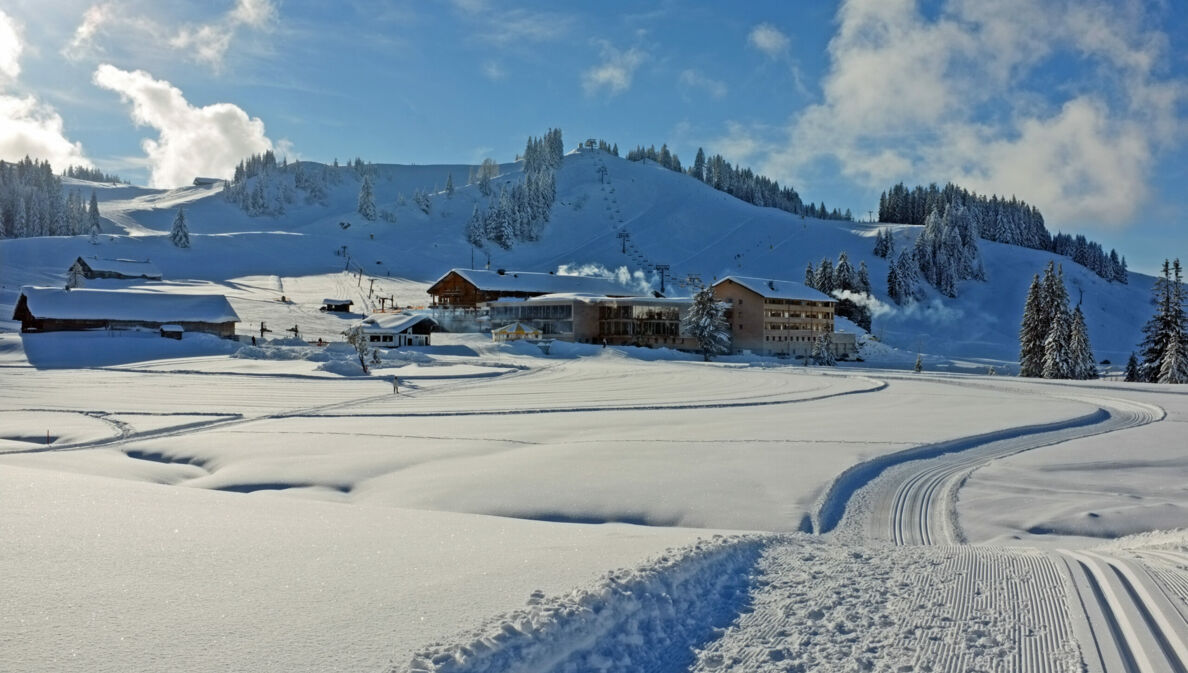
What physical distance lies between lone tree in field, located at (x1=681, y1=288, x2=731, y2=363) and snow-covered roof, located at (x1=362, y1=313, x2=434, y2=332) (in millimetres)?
27256

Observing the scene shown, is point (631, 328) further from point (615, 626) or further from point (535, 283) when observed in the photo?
point (615, 626)

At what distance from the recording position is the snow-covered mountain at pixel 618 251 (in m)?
112

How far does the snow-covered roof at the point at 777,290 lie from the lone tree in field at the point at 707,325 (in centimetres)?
753

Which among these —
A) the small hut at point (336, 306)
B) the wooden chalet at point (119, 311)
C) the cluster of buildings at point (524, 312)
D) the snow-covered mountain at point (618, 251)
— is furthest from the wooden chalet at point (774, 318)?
the wooden chalet at point (119, 311)

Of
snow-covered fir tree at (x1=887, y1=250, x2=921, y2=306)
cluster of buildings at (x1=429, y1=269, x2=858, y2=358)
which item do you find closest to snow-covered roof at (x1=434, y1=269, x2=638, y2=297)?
cluster of buildings at (x1=429, y1=269, x2=858, y2=358)

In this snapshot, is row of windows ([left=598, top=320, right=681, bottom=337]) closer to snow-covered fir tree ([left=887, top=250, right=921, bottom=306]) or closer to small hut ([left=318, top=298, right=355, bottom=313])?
small hut ([left=318, top=298, right=355, bottom=313])

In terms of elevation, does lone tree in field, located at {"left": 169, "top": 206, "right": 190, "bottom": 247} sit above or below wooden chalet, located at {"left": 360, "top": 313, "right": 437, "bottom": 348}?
above

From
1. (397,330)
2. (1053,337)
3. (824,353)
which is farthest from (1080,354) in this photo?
(397,330)

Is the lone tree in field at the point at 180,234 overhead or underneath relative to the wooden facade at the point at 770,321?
overhead

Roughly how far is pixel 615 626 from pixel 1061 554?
5.74 meters

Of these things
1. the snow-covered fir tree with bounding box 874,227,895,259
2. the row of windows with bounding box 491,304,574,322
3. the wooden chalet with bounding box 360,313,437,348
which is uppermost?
the snow-covered fir tree with bounding box 874,227,895,259

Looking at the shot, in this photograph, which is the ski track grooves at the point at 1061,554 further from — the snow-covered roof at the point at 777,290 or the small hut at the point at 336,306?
the small hut at the point at 336,306

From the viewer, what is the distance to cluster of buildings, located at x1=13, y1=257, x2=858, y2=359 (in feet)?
211

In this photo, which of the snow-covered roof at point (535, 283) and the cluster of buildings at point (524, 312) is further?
the snow-covered roof at point (535, 283)
